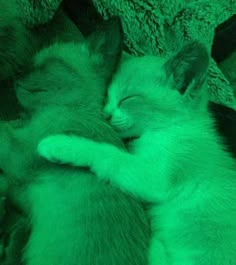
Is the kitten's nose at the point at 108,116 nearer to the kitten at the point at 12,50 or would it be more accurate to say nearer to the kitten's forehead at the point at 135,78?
the kitten's forehead at the point at 135,78

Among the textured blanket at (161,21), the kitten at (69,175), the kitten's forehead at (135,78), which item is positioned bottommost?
the kitten at (69,175)

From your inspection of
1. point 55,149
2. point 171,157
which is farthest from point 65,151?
point 171,157

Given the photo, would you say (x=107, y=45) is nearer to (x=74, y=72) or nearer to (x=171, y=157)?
(x=74, y=72)

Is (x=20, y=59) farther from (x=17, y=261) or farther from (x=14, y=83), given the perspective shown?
(x=17, y=261)

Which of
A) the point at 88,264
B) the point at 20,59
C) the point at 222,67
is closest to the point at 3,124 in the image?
the point at 20,59

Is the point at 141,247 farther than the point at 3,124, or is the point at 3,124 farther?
the point at 3,124

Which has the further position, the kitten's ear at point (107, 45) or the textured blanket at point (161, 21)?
the textured blanket at point (161, 21)

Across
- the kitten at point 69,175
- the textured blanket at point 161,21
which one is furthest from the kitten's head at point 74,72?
the textured blanket at point 161,21
